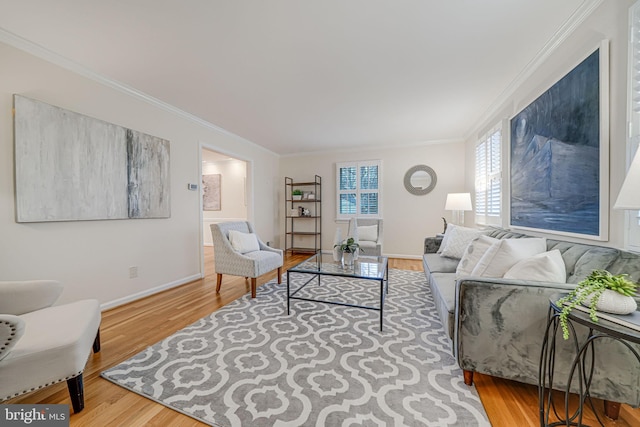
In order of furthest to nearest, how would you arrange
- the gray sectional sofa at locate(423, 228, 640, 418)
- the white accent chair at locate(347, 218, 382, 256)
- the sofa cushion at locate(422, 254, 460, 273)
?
the white accent chair at locate(347, 218, 382, 256)
the sofa cushion at locate(422, 254, 460, 273)
the gray sectional sofa at locate(423, 228, 640, 418)

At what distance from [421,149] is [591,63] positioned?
10.6 feet

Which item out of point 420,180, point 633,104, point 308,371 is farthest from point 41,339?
point 420,180

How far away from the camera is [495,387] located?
4.60ft

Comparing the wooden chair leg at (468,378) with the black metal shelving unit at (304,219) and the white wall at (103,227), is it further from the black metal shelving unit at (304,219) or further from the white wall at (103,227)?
the black metal shelving unit at (304,219)

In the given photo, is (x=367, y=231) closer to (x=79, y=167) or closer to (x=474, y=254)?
(x=474, y=254)

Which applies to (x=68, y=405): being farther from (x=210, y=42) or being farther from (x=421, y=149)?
(x=421, y=149)

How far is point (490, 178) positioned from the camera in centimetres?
324

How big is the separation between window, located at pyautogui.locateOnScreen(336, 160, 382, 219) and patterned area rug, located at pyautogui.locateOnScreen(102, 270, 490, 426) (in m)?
2.94

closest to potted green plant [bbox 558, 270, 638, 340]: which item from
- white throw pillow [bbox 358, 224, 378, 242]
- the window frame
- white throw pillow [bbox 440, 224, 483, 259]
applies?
white throw pillow [bbox 440, 224, 483, 259]

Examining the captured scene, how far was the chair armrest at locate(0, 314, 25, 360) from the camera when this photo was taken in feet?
3.17

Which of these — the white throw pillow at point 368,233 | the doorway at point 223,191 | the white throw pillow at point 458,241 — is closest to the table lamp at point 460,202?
the white throw pillow at point 458,241

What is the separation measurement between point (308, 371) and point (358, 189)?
4.06 metres

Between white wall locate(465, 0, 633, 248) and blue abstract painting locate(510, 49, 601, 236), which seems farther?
blue abstract painting locate(510, 49, 601, 236)

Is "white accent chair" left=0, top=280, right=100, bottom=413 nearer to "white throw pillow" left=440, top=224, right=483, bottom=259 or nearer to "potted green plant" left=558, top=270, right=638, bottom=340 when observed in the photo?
"potted green plant" left=558, top=270, right=638, bottom=340
